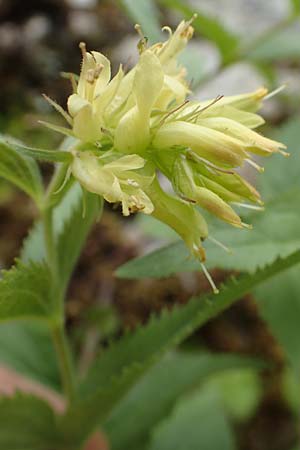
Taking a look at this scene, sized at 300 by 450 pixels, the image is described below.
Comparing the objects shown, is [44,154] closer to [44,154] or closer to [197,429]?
[44,154]

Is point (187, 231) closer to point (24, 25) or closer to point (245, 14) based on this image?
point (24, 25)

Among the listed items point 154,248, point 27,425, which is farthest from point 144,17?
point 27,425

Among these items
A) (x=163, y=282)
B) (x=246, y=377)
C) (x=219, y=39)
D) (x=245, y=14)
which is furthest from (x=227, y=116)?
(x=245, y=14)

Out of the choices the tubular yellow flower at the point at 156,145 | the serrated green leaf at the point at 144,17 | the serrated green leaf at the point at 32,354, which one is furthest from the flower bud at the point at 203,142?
the serrated green leaf at the point at 32,354

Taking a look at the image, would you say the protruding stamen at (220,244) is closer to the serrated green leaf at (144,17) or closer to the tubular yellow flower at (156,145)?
the tubular yellow flower at (156,145)

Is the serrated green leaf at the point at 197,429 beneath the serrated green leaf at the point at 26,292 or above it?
beneath

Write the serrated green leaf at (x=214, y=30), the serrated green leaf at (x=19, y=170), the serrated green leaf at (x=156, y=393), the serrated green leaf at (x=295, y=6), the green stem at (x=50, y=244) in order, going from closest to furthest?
the serrated green leaf at (x=19, y=170)
the green stem at (x=50, y=244)
the serrated green leaf at (x=156, y=393)
the serrated green leaf at (x=214, y=30)
the serrated green leaf at (x=295, y=6)
